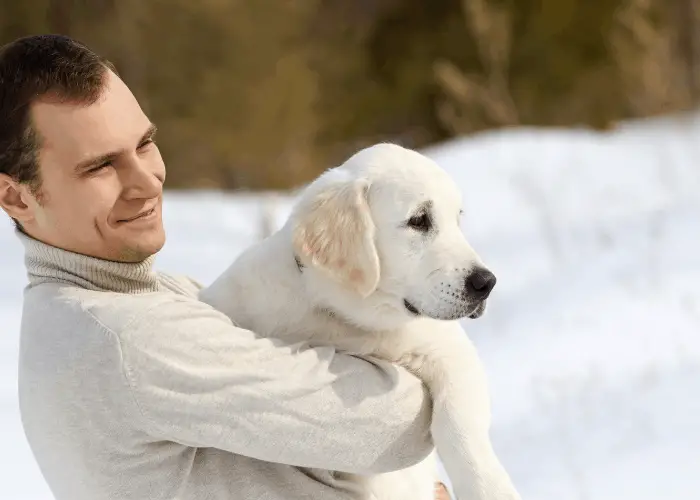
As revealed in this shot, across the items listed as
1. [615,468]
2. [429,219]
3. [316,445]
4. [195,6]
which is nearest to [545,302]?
[615,468]

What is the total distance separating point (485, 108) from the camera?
866 centimetres

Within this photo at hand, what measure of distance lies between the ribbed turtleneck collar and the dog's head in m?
0.38

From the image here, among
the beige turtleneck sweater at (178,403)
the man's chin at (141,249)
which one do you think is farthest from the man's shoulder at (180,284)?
the beige turtleneck sweater at (178,403)

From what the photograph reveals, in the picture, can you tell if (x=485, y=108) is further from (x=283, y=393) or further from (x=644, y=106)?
(x=283, y=393)

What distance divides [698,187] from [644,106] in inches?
59.6

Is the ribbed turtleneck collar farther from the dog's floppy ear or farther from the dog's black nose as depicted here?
the dog's black nose

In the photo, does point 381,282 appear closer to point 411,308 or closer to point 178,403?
point 411,308

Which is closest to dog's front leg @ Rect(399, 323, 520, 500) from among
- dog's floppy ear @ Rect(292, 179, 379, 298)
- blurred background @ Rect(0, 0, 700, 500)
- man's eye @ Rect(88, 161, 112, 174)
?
dog's floppy ear @ Rect(292, 179, 379, 298)

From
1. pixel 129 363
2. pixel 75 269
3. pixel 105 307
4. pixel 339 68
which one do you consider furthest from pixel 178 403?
pixel 339 68

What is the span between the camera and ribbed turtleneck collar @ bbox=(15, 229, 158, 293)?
1.82 metres

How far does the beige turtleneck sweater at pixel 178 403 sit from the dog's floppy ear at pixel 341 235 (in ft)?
0.97

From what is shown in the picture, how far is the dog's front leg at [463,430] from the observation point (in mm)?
1873

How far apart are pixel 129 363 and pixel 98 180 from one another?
0.37m

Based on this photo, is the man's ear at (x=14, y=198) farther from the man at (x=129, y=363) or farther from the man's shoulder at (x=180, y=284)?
the man's shoulder at (x=180, y=284)
